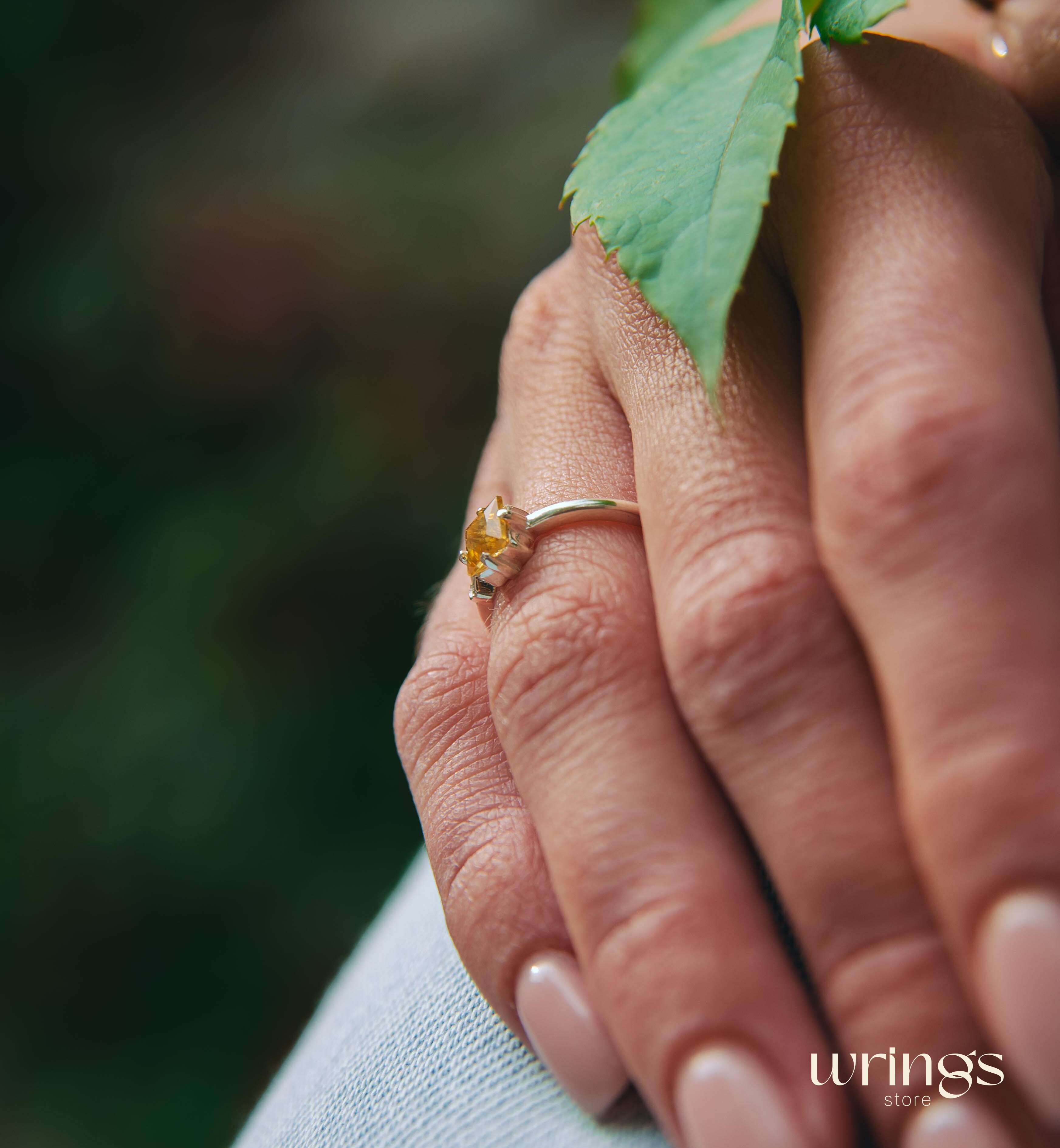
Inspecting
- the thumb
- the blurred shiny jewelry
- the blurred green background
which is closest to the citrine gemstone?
the blurred shiny jewelry

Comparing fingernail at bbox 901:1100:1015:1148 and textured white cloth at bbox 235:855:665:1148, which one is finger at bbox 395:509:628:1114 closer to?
textured white cloth at bbox 235:855:665:1148

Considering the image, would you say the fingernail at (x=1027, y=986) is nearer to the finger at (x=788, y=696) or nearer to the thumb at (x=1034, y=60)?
the finger at (x=788, y=696)

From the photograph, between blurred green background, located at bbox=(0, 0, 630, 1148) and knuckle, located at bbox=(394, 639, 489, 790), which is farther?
blurred green background, located at bbox=(0, 0, 630, 1148)

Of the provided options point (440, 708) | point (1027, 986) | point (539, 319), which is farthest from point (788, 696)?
point (539, 319)

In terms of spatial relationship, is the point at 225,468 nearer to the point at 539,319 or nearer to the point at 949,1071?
the point at 539,319

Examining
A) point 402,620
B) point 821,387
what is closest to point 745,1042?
point 821,387

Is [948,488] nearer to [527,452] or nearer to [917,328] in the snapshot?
[917,328]

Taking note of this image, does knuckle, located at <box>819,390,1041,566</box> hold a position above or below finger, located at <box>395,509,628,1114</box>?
above
